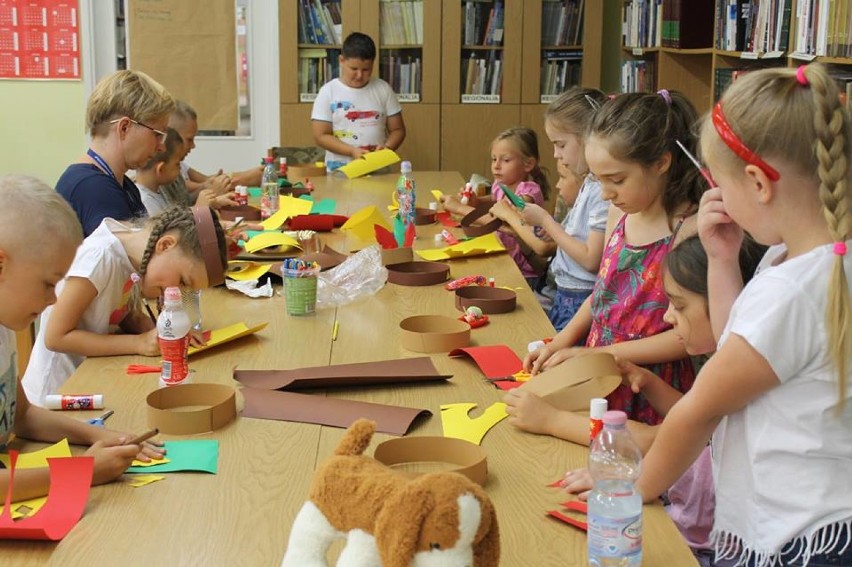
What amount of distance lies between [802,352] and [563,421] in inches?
19.2

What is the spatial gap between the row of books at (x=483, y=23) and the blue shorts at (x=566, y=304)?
12.8ft

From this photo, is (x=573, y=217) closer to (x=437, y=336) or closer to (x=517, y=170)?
(x=517, y=170)

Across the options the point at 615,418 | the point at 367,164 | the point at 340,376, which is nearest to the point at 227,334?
the point at 340,376

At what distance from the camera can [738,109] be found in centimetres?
148

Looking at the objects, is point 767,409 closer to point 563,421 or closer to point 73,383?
point 563,421

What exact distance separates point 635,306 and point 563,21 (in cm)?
490

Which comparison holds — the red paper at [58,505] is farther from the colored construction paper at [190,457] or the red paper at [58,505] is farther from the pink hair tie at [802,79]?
the pink hair tie at [802,79]

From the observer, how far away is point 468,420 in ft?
6.00

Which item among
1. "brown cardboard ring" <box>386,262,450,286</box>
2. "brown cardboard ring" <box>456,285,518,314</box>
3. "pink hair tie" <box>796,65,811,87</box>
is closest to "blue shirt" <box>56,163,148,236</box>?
"brown cardboard ring" <box>386,262,450,286</box>

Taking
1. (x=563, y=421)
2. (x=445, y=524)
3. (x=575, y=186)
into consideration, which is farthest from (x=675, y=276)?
(x=575, y=186)

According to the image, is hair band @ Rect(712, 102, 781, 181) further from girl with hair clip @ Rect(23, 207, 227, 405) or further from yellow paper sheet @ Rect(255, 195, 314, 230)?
yellow paper sheet @ Rect(255, 195, 314, 230)

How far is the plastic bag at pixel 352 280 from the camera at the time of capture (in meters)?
2.72

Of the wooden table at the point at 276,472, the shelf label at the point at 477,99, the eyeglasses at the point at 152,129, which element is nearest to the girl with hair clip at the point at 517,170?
the eyeglasses at the point at 152,129

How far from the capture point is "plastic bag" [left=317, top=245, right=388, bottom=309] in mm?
2719
